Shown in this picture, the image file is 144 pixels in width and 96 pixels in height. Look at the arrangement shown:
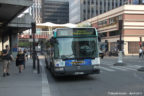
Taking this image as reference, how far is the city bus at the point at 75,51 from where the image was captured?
34.6ft

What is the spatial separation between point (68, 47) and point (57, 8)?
463 ft

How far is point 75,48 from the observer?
10688 millimetres

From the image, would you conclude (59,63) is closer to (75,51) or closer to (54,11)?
(75,51)

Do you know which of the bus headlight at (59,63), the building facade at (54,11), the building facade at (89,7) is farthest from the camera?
the building facade at (54,11)

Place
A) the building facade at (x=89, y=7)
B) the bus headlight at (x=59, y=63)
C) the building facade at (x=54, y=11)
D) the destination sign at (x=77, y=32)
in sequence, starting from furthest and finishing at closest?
1. the building facade at (x=54, y=11)
2. the building facade at (x=89, y=7)
3. the destination sign at (x=77, y=32)
4. the bus headlight at (x=59, y=63)

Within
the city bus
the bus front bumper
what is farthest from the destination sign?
the bus front bumper

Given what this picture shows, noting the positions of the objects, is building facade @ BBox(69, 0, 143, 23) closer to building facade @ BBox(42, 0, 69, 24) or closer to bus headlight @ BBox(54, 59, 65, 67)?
building facade @ BBox(42, 0, 69, 24)

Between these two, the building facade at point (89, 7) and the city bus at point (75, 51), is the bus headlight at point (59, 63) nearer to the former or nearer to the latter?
the city bus at point (75, 51)

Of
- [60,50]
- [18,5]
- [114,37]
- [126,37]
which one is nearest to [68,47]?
[60,50]

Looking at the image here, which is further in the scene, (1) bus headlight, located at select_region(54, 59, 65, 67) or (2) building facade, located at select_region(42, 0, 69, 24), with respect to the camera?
(2) building facade, located at select_region(42, 0, 69, 24)

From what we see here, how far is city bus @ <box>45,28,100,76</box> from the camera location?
415 inches

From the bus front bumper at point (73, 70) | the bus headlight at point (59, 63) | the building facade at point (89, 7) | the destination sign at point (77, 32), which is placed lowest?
the bus front bumper at point (73, 70)

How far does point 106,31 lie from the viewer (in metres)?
56.3

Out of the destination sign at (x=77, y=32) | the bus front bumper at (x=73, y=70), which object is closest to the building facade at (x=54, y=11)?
the destination sign at (x=77, y=32)
